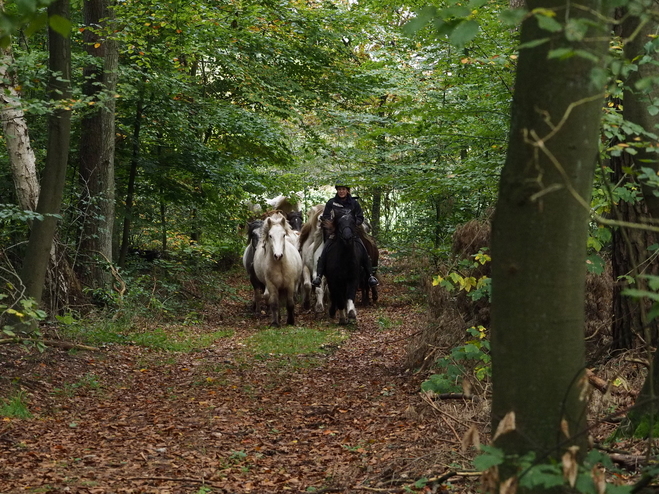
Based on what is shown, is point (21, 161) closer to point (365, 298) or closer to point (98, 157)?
point (98, 157)

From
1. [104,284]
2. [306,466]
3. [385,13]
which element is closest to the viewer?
[306,466]

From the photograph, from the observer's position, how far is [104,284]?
13867 millimetres

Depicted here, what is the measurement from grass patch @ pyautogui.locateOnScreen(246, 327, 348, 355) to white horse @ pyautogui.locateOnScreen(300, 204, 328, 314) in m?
1.98

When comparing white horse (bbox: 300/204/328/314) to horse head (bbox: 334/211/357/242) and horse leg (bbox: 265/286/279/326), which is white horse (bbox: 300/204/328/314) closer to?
horse leg (bbox: 265/286/279/326)

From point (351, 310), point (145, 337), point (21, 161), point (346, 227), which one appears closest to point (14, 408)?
point (21, 161)

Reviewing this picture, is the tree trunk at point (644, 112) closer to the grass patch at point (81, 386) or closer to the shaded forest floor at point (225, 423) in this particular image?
the shaded forest floor at point (225, 423)

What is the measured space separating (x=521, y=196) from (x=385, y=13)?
18.9 metres

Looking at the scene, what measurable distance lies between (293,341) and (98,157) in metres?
5.28

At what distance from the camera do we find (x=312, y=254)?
16.4 meters

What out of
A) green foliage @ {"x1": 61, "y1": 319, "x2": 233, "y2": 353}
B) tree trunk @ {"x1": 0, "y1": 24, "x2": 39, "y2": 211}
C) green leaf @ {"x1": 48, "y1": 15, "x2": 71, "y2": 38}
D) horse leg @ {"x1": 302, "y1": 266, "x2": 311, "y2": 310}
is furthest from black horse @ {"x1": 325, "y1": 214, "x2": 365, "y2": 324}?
green leaf @ {"x1": 48, "y1": 15, "x2": 71, "y2": 38}

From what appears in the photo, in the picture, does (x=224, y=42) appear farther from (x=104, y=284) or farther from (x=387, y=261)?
(x=387, y=261)

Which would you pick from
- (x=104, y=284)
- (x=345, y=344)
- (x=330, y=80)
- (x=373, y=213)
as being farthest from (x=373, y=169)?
(x=373, y=213)

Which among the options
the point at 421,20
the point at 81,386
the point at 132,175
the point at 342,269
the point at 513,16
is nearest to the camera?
the point at 513,16

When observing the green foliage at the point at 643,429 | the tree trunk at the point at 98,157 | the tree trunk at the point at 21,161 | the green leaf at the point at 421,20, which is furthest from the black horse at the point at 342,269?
the green leaf at the point at 421,20
